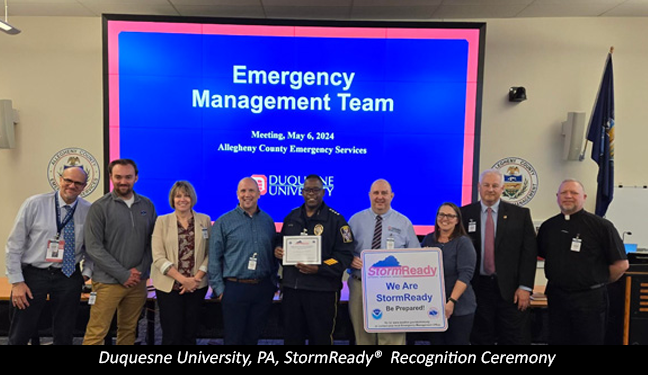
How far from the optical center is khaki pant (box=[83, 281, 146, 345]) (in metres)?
3.12

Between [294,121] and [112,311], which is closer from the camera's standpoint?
[112,311]

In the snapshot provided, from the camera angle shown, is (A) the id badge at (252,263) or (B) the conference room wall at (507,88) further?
(B) the conference room wall at (507,88)

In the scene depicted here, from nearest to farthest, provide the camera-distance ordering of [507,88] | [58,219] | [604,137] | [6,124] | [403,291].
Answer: [403,291] < [58,219] < [604,137] < [6,124] < [507,88]

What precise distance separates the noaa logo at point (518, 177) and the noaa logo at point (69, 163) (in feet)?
16.6

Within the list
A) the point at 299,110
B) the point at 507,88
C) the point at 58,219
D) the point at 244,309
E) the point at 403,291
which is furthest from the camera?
the point at 507,88

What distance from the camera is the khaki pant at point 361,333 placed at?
308cm

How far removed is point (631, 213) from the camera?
16.0ft

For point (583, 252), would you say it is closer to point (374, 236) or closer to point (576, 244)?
point (576, 244)

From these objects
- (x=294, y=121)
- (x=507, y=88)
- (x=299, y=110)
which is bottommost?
(x=294, y=121)

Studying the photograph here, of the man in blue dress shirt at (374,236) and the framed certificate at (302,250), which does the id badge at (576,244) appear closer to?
the man in blue dress shirt at (374,236)

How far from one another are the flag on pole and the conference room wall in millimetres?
204

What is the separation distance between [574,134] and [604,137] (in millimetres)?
301

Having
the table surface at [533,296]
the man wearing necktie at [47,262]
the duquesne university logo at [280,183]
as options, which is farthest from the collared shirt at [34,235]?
the duquesne university logo at [280,183]

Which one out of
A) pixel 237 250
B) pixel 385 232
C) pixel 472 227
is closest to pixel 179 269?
pixel 237 250
